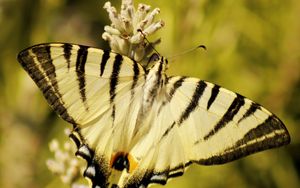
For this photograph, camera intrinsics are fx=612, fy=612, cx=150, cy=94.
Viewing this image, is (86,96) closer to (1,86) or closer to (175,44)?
(175,44)

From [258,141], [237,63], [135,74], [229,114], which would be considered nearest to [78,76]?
[135,74]

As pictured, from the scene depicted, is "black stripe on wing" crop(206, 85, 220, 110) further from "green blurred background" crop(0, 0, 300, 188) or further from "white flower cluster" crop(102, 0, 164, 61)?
"green blurred background" crop(0, 0, 300, 188)

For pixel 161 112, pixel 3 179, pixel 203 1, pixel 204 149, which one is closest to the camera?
pixel 204 149

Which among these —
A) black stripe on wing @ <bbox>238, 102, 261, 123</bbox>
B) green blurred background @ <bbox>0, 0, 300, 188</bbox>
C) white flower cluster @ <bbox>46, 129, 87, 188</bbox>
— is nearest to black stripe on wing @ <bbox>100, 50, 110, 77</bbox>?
white flower cluster @ <bbox>46, 129, 87, 188</bbox>

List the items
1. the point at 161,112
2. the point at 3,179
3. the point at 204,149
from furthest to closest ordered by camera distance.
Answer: the point at 3,179, the point at 161,112, the point at 204,149

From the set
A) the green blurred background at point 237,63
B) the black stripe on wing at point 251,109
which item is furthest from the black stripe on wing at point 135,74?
the green blurred background at point 237,63

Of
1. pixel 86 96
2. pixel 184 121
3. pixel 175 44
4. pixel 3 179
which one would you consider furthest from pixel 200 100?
pixel 3 179
